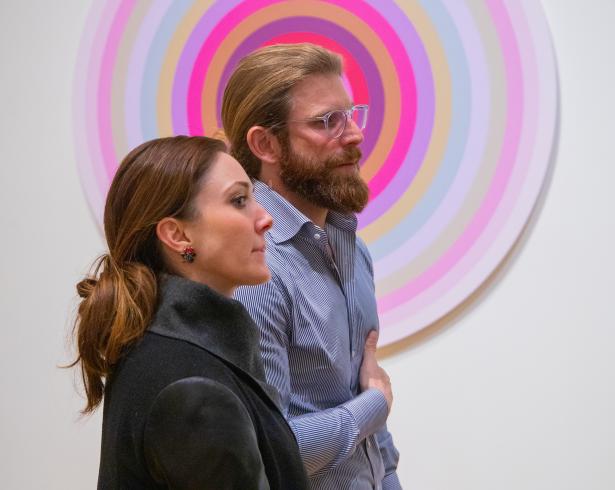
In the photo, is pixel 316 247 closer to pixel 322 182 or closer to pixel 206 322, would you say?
pixel 322 182

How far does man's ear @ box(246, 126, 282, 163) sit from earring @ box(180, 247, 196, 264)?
369 mm

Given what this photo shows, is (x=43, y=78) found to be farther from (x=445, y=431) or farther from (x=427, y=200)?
(x=445, y=431)

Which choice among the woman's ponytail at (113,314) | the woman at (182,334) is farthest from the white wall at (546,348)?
the woman's ponytail at (113,314)

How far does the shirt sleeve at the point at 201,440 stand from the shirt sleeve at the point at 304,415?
10.5 inches

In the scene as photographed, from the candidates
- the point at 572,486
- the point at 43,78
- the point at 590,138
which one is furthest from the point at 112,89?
the point at 572,486

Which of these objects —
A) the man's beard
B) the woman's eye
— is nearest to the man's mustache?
the man's beard

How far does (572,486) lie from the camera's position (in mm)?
1654

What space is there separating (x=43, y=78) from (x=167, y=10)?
1.17ft

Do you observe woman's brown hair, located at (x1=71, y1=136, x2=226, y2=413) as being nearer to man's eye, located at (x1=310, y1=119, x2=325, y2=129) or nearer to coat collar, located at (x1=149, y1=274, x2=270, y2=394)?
coat collar, located at (x1=149, y1=274, x2=270, y2=394)

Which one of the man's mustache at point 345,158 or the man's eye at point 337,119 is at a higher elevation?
the man's eye at point 337,119

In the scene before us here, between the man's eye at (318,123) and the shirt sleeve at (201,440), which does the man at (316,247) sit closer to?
the man's eye at (318,123)

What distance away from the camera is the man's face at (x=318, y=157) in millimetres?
1242

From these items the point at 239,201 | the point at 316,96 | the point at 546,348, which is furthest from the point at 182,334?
the point at 546,348

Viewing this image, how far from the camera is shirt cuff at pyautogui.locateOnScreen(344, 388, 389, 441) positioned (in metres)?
1.13
